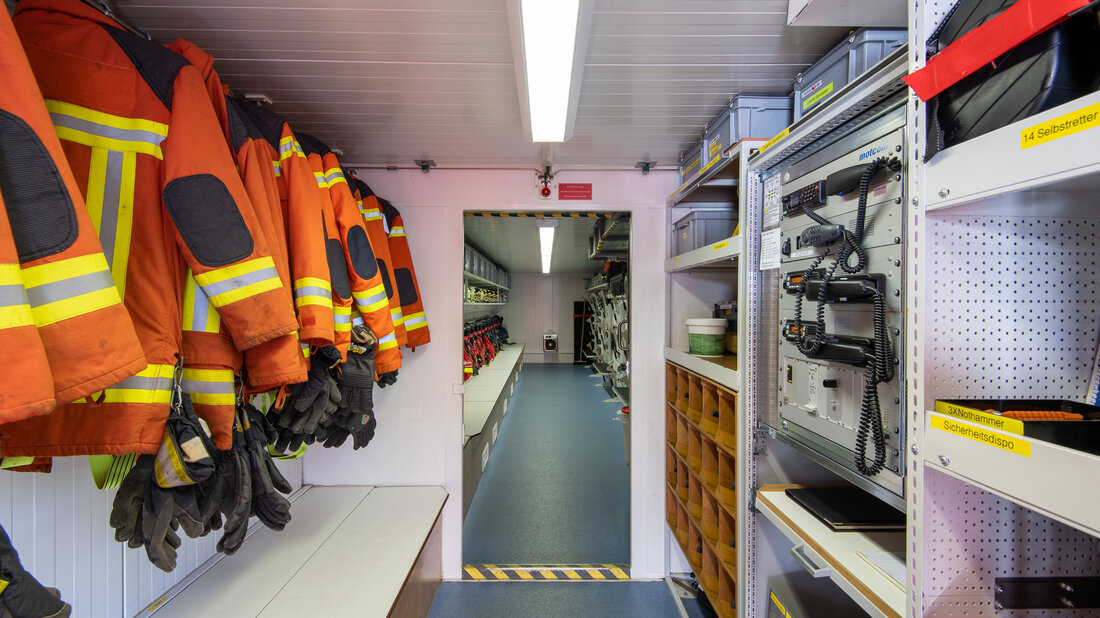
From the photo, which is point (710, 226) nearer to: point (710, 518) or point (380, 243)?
point (710, 518)

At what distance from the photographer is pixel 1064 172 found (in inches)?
24.0

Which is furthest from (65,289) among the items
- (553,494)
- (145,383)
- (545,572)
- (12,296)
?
(553,494)

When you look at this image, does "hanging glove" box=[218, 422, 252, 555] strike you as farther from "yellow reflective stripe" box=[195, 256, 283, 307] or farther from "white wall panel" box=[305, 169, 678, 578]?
"white wall panel" box=[305, 169, 678, 578]

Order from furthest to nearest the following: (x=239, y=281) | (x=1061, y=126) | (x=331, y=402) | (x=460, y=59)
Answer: (x=331, y=402), (x=460, y=59), (x=239, y=281), (x=1061, y=126)

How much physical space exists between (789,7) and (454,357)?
263cm

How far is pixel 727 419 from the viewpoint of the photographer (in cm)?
208

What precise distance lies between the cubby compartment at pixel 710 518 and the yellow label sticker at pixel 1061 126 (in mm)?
2019

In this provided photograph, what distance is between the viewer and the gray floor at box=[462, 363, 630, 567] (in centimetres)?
329

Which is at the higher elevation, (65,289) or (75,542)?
(65,289)

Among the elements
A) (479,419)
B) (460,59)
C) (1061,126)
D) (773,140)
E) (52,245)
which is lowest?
(479,419)

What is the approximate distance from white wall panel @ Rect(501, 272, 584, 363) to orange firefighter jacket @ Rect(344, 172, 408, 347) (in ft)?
33.7

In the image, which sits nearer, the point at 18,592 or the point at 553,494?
the point at 18,592

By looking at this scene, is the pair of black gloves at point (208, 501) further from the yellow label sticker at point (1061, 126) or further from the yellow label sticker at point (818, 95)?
the yellow label sticker at point (818, 95)

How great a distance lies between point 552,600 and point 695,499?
1.17m
